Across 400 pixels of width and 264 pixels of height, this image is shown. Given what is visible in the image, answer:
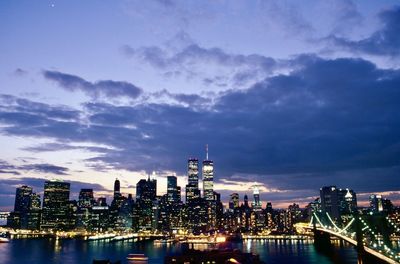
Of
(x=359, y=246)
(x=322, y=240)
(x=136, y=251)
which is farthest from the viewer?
(x=322, y=240)

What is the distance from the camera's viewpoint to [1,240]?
576 ft

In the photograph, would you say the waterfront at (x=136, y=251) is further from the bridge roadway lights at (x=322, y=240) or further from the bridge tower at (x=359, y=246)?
the bridge tower at (x=359, y=246)

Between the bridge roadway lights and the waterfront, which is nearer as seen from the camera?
the waterfront

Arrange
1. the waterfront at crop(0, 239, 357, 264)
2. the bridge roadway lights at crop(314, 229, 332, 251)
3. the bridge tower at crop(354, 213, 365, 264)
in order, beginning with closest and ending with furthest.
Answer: the bridge tower at crop(354, 213, 365, 264)
the waterfront at crop(0, 239, 357, 264)
the bridge roadway lights at crop(314, 229, 332, 251)

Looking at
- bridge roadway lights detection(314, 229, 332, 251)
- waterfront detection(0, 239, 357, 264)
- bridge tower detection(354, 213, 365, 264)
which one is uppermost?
bridge tower detection(354, 213, 365, 264)

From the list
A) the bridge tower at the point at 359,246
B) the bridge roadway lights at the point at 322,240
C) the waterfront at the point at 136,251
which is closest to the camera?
the bridge tower at the point at 359,246

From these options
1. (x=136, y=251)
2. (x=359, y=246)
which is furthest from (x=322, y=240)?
(x=359, y=246)

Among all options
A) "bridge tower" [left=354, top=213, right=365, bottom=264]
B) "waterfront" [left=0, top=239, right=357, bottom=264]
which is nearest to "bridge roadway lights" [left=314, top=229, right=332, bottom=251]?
"waterfront" [left=0, top=239, right=357, bottom=264]

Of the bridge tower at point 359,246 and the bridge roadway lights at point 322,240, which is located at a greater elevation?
the bridge tower at point 359,246

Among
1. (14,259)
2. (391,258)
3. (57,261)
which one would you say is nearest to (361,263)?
(391,258)

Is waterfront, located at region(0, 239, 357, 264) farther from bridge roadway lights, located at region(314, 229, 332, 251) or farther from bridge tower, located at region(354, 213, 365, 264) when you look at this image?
bridge tower, located at region(354, 213, 365, 264)

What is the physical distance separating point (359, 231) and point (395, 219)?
396ft

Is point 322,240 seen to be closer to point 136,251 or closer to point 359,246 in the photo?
point 136,251

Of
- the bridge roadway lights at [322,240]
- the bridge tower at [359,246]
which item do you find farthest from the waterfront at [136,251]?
the bridge tower at [359,246]
